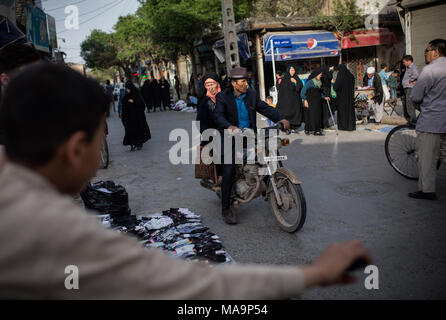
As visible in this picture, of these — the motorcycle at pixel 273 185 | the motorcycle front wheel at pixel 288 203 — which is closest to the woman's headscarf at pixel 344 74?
the motorcycle at pixel 273 185

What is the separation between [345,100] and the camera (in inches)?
453

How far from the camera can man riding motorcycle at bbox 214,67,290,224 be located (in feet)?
15.8

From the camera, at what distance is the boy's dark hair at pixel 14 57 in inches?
134

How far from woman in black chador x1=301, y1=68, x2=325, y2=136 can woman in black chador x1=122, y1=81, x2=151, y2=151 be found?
4.57m

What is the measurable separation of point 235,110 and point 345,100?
7505mm

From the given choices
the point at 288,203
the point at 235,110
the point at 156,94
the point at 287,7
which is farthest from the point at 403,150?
the point at 287,7

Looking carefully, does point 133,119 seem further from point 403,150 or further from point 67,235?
point 67,235

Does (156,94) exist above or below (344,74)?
above

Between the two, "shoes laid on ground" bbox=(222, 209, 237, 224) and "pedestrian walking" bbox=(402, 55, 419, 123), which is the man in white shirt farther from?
"pedestrian walking" bbox=(402, 55, 419, 123)

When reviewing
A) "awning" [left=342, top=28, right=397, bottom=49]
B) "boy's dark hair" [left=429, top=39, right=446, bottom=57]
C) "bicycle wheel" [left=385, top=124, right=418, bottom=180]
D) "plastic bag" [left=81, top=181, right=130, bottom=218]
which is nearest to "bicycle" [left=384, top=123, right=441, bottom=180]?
"bicycle wheel" [left=385, top=124, right=418, bottom=180]

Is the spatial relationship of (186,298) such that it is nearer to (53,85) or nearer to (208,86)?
(53,85)

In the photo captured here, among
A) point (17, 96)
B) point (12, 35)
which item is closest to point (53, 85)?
point (17, 96)
